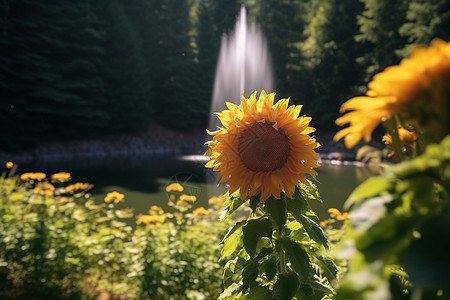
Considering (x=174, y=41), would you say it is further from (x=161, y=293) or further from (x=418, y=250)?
(x=418, y=250)

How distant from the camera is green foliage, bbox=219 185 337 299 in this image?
3.31 feet

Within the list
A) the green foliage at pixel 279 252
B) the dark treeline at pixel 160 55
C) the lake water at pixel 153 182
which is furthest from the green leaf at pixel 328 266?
the dark treeline at pixel 160 55

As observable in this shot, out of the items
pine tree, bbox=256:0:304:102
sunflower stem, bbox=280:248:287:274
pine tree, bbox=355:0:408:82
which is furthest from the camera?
pine tree, bbox=256:0:304:102

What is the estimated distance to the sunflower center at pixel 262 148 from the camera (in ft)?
3.38

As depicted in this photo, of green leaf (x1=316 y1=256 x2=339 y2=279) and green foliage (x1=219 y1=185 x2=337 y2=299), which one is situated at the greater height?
green foliage (x1=219 y1=185 x2=337 y2=299)

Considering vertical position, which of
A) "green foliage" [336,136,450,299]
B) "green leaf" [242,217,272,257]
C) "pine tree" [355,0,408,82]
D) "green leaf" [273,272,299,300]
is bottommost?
"pine tree" [355,0,408,82]

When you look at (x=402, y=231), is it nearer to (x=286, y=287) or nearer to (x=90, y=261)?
(x=286, y=287)

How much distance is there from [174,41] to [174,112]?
20.0 ft

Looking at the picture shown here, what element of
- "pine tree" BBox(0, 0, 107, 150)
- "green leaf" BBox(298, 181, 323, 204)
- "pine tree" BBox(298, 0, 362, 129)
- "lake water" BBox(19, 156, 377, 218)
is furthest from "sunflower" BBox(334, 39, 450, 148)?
"pine tree" BBox(298, 0, 362, 129)

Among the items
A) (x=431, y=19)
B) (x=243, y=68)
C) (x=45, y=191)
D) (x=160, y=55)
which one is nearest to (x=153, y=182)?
(x=45, y=191)

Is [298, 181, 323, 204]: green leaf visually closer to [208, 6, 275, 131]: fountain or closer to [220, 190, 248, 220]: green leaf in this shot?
[220, 190, 248, 220]: green leaf

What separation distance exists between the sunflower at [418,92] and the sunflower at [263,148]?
62 centimetres

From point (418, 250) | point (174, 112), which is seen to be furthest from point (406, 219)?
point (174, 112)

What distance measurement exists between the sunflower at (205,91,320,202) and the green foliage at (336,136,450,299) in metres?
0.65
